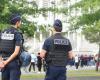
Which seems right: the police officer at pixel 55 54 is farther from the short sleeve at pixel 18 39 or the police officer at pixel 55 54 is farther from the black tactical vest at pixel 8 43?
the black tactical vest at pixel 8 43

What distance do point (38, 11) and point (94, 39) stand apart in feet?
160

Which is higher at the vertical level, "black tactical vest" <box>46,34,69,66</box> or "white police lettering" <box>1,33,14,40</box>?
"white police lettering" <box>1,33,14,40</box>

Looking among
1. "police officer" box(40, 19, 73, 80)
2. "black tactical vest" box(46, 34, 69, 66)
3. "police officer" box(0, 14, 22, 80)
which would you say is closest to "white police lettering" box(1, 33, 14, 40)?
"police officer" box(0, 14, 22, 80)

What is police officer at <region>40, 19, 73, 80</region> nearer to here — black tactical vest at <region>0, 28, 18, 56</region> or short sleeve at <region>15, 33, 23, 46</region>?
short sleeve at <region>15, 33, 23, 46</region>

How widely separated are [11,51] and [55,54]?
86cm

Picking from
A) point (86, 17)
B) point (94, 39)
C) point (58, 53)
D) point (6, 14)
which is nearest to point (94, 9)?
point (86, 17)

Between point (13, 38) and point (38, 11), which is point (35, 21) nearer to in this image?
point (38, 11)

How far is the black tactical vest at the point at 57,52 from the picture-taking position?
37.3ft

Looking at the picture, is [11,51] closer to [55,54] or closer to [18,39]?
[18,39]

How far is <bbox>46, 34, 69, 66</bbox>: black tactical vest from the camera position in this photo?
11.4 meters

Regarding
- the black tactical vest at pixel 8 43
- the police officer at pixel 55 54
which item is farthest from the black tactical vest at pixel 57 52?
the black tactical vest at pixel 8 43

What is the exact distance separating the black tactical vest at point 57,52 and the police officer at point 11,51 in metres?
0.64

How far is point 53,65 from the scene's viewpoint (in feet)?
37.6

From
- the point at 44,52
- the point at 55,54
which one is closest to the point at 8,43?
the point at 44,52
